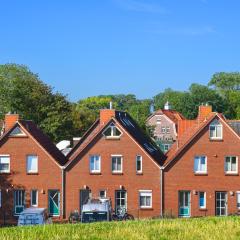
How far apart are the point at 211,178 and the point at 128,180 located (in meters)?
6.50

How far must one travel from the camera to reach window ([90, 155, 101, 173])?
2205 inches

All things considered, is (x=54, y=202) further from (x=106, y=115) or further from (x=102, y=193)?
(x=106, y=115)

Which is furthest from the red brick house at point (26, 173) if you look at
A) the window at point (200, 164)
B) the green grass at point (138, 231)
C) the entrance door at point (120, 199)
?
the green grass at point (138, 231)

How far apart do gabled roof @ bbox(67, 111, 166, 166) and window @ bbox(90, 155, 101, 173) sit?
121 cm

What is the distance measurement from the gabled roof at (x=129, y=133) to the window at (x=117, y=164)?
211 centimetres

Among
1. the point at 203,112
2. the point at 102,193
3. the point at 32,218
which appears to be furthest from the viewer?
the point at 203,112

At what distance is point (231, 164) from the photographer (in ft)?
181

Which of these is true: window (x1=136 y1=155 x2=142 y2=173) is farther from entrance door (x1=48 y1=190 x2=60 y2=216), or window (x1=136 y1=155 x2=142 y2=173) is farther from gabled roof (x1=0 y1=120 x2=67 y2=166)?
entrance door (x1=48 y1=190 x2=60 y2=216)

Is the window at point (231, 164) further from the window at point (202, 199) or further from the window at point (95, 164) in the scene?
the window at point (95, 164)

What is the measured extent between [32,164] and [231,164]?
15.8 metres

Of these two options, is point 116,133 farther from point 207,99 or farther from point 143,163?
point 207,99

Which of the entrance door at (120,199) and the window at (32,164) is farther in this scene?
the window at (32,164)

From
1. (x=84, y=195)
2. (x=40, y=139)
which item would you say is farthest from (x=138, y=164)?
(x=40, y=139)

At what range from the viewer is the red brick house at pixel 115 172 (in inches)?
2181
